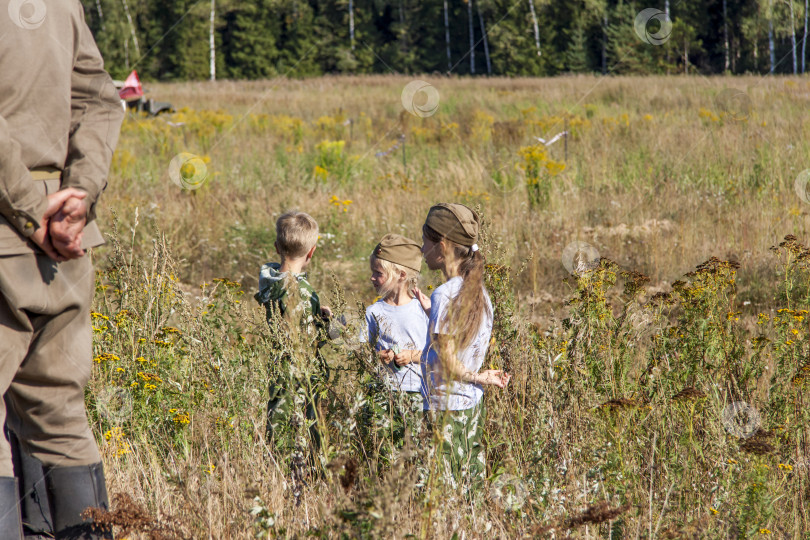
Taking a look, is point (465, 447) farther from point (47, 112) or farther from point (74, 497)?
point (47, 112)

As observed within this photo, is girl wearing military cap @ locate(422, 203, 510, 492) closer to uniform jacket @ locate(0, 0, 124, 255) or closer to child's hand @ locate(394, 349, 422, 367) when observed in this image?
child's hand @ locate(394, 349, 422, 367)

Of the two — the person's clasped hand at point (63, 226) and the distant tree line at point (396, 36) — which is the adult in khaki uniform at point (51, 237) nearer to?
the person's clasped hand at point (63, 226)

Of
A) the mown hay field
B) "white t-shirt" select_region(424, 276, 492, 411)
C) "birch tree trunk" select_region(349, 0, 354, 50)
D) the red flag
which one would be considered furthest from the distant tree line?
"white t-shirt" select_region(424, 276, 492, 411)

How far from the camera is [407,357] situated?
8.18 ft

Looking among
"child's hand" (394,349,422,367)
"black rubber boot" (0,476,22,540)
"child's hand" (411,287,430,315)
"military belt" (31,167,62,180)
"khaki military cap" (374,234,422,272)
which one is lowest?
"black rubber boot" (0,476,22,540)

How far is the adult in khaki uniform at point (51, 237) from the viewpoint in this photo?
5.47 ft

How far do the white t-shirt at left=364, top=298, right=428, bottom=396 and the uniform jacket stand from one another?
1051 millimetres

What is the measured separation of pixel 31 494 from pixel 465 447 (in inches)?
47.9

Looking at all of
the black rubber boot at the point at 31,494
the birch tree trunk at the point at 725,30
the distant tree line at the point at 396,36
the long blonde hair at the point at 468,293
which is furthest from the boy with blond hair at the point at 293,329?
the birch tree trunk at the point at 725,30

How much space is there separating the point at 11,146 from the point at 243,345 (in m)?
1.51

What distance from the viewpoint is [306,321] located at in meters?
2.19

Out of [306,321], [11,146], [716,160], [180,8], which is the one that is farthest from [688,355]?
[180,8]

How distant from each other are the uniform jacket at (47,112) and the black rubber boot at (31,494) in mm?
604

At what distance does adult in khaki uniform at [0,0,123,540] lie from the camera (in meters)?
1.67
